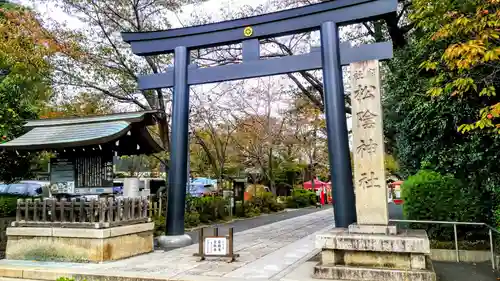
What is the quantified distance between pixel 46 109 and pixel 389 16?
619 inches

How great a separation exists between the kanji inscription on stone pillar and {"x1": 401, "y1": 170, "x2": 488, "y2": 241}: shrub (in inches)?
148

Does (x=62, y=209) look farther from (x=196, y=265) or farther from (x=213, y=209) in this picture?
(x=213, y=209)

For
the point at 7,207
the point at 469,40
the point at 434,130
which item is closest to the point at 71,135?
the point at 7,207

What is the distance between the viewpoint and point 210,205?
18672 mm

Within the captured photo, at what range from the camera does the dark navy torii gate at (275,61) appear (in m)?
8.85

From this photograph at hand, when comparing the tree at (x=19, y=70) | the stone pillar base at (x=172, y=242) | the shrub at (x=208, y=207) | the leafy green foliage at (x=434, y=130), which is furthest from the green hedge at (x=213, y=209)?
the leafy green foliage at (x=434, y=130)

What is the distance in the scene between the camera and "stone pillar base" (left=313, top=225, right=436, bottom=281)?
6.21 metres

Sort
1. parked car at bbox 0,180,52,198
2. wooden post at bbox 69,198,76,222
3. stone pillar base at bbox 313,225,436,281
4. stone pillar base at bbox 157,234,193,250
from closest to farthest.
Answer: stone pillar base at bbox 313,225,436,281 < wooden post at bbox 69,198,76,222 < stone pillar base at bbox 157,234,193,250 < parked car at bbox 0,180,52,198

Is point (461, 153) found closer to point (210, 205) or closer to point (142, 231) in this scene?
point (142, 231)

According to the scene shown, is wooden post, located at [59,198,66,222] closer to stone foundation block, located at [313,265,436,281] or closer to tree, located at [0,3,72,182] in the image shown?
tree, located at [0,3,72,182]

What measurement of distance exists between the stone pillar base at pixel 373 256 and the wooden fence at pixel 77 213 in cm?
501

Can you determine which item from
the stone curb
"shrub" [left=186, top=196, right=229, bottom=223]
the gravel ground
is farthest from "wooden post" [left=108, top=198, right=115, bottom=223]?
"shrub" [left=186, top=196, right=229, bottom=223]

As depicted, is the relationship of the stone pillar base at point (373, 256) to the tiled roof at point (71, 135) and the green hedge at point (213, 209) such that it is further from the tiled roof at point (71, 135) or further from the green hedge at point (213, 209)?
the green hedge at point (213, 209)

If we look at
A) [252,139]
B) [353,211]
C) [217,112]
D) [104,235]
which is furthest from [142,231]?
[252,139]
